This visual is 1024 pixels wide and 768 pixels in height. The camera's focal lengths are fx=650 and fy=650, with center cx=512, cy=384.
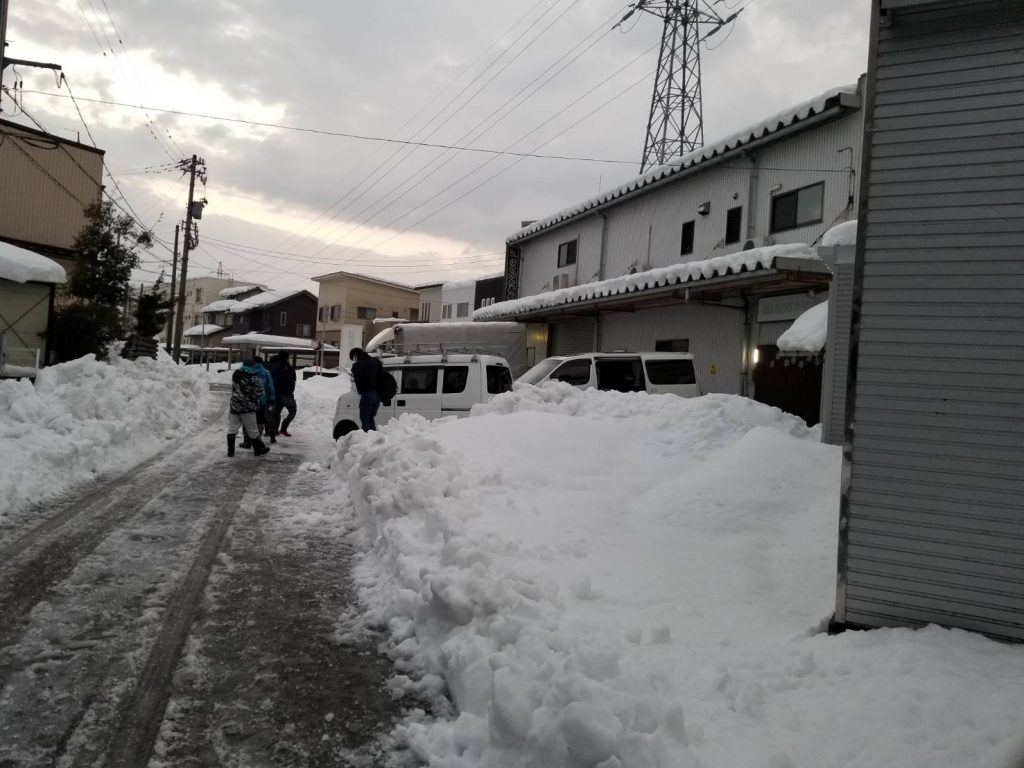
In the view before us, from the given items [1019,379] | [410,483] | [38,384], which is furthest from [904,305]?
[38,384]

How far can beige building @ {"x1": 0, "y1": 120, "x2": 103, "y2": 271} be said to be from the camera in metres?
21.6

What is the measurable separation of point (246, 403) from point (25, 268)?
31.9ft

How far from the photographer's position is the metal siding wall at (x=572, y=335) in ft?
64.3

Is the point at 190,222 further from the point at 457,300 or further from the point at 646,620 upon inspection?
the point at 646,620

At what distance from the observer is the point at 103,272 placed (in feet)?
61.6

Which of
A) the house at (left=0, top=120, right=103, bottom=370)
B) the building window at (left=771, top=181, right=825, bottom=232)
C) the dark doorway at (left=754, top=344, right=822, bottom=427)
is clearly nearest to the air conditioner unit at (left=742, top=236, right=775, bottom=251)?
the building window at (left=771, top=181, right=825, bottom=232)

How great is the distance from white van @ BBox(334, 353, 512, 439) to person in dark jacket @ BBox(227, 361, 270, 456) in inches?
66.7

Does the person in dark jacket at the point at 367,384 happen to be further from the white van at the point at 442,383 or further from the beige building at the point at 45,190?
the beige building at the point at 45,190

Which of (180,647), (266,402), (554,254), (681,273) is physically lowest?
(180,647)

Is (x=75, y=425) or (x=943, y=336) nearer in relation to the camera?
(x=943, y=336)

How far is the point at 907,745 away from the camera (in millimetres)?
2416

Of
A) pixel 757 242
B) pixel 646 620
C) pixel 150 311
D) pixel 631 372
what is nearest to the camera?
pixel 646 620

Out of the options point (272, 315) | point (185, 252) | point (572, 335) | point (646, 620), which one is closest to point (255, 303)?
point (272, 315)

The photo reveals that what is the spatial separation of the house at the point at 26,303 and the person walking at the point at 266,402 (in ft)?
22.3
